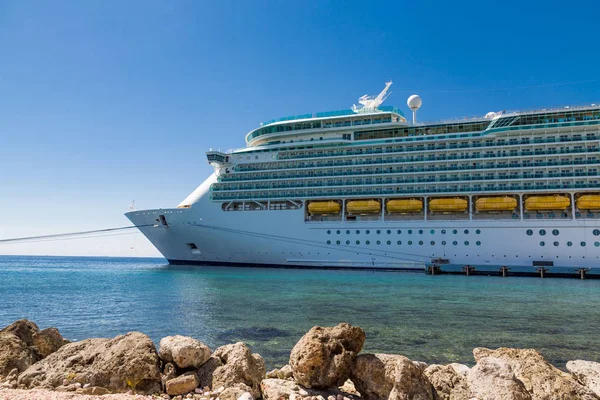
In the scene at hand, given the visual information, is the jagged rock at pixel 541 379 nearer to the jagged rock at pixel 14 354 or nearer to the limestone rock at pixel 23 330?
the jagged rock at pixel 14 354

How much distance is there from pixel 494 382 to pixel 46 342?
26.5ft

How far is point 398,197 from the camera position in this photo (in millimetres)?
38531

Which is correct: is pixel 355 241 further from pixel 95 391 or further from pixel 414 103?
pixel 95 391

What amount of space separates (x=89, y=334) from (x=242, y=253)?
26.4m

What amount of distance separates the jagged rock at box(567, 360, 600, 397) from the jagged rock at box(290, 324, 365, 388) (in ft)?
10.4

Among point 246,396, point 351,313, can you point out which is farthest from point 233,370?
point 351,313

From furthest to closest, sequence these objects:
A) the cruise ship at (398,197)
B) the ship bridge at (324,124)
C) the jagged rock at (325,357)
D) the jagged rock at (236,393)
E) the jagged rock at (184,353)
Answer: the ship bridge at (324,124) < the cruise ship at (398,197) < the jagged rock at (184,353) < the jagged rock at (325,357) < the jagged rock at (236,393)

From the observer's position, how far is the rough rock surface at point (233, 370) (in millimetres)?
6176

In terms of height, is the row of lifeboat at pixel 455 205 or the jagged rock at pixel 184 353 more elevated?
the row of lifeboat at pixel 455 205

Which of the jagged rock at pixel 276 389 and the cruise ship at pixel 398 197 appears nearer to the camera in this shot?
the jagged rock at pixel 276 389

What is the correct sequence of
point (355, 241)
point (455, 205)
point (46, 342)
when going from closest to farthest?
point (46, 342) → point (455, 205) → point (355, 241)

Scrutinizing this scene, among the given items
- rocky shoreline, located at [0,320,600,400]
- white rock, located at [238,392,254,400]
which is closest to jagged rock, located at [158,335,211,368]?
rocky shoreline, located at [0,320,600,400]

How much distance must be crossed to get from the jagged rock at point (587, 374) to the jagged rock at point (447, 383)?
5.26ft

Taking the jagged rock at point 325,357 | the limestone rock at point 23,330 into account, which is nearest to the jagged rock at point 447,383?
the jagged rock at point 325,357
